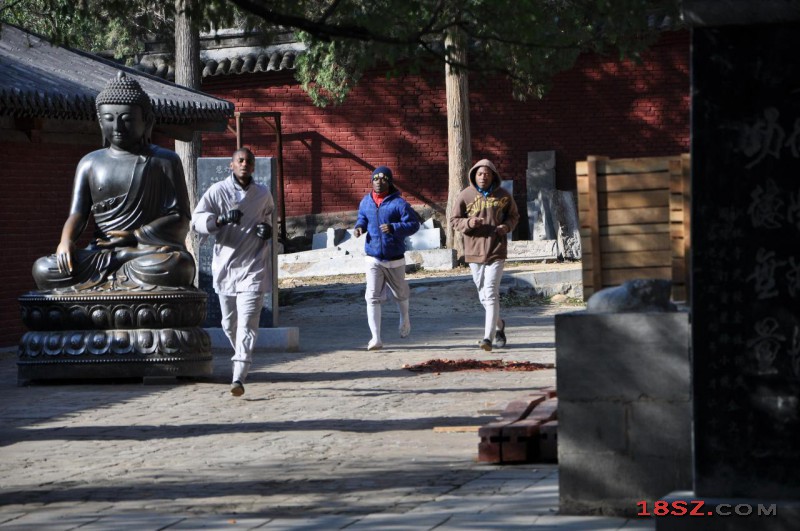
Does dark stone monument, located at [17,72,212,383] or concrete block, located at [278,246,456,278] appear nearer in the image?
Result: dark stone monument, located at [17,72,212,383]

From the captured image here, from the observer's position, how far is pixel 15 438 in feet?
32.3

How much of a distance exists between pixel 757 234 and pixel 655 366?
1.15 metres

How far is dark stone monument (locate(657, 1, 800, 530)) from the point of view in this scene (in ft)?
18.4

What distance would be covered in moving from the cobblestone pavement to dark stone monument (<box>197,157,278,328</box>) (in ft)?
4.00

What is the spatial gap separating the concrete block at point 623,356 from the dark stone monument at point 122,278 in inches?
272

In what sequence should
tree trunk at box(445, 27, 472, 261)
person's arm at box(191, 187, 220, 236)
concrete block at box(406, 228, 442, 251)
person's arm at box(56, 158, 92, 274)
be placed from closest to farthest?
person's arm at box(191, 187, 220, 236), person's arm at box(56, 158, 92, 274), tree trunk at box(445, 27, 472, 261), concrete block at box(406, 228, 442, 251)

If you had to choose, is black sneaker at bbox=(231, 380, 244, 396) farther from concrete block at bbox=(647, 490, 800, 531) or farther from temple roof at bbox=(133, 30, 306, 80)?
temple roof at bbox=(133, 30, 306, 80)

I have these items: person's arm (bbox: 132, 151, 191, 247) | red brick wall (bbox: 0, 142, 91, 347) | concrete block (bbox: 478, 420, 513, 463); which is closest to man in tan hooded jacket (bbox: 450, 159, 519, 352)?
person's arm (bbox: 132, 151, 191, 247)

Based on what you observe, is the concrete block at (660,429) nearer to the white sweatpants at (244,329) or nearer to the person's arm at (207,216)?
the white sweatpants at (244,329)

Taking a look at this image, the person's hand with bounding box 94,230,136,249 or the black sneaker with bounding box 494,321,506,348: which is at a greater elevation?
the person's hand with bounding box 94,230,136,249

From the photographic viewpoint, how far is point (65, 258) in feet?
44.0

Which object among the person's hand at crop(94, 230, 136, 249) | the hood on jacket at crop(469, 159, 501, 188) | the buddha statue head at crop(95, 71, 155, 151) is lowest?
the person's hand at crop(94, 230, 136, 249)

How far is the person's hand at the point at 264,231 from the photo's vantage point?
12.1m

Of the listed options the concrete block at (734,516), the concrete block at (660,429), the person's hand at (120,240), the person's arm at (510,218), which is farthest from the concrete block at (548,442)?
the person's arm at (510,218)
